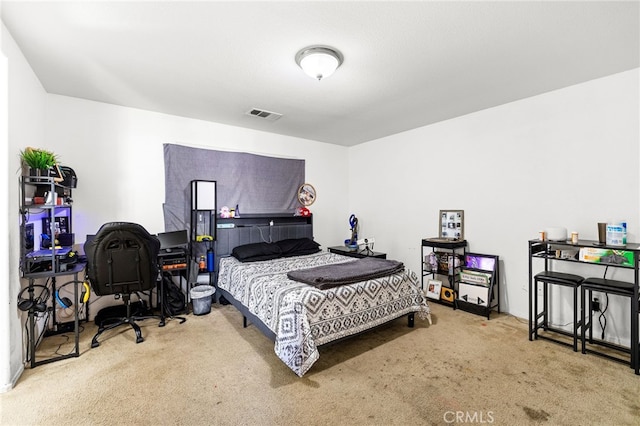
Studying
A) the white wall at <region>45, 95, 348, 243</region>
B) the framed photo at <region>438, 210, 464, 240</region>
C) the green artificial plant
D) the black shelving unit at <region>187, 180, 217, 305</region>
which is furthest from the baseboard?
the framed photo at <region>438, 210, 464, 240</region>

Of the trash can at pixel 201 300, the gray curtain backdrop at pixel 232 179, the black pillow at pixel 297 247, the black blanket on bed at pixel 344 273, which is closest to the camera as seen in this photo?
the black blanket on bed at pixel 344 273

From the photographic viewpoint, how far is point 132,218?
11.9 feet

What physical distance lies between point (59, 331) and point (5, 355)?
1.14 metres

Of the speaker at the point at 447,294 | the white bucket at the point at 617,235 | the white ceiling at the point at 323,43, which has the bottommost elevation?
the speaker at the point at 447,294

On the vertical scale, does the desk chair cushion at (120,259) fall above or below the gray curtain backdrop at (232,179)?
below

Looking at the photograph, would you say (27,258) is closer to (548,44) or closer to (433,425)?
(433,425)

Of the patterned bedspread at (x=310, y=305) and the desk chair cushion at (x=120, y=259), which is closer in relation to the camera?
the patterned bedspread at (x=310, y=305)

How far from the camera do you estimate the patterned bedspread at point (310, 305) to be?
7.38 feet

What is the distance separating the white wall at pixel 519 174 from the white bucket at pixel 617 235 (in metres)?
0.31

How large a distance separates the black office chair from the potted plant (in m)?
0.62

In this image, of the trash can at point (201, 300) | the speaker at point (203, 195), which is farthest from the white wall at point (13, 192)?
the speaker at point (203, 195)

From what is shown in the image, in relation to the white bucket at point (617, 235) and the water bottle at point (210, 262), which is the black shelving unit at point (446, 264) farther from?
the water bottle at point (210, 262)

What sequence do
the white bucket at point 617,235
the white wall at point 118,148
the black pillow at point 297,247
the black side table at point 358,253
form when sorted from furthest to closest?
the black side table at point 358,253 → the black pillow at point 297,247 → the white wall at point 118,148 → the white bucket at point 617,235

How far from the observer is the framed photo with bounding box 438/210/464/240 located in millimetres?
3922
